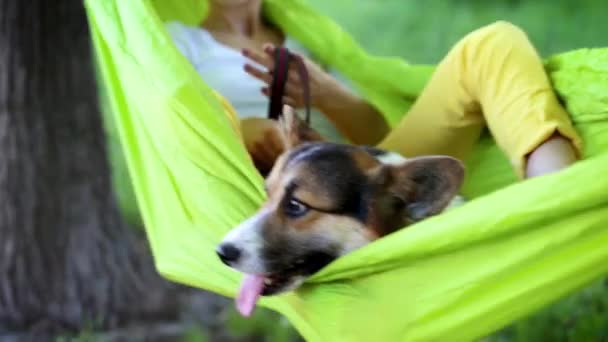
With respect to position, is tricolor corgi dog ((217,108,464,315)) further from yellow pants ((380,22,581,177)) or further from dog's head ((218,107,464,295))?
yellow pants ((380,22,581,177))

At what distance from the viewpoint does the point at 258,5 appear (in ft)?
5.34

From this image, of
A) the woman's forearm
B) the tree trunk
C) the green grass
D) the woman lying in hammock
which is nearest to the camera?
the woman lying in hammock

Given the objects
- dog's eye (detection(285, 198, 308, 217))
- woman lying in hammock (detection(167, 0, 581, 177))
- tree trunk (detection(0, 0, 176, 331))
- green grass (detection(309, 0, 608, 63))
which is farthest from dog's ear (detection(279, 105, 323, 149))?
green grass (detection(309, 0, 608, 63))

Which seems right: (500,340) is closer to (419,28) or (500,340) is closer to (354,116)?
(354,116)

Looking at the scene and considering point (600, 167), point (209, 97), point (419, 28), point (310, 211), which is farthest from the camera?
point (419, 28)

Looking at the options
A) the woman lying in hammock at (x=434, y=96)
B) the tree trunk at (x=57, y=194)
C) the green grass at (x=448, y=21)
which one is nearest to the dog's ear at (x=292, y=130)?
the woman lying in hammock at (x=434, y=96)

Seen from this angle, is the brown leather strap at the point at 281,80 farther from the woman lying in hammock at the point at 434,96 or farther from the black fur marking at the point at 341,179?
the black fur marking at the point at 341,179

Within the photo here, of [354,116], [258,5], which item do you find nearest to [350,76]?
[354,116]

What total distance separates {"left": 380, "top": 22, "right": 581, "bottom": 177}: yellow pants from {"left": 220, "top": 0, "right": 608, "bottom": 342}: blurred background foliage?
75 cm

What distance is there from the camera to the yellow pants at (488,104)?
1086mm

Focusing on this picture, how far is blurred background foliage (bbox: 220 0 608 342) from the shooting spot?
190 cm

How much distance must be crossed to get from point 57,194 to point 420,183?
3.79 ft

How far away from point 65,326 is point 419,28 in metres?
1.26

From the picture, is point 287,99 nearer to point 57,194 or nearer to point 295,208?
point 295,208
